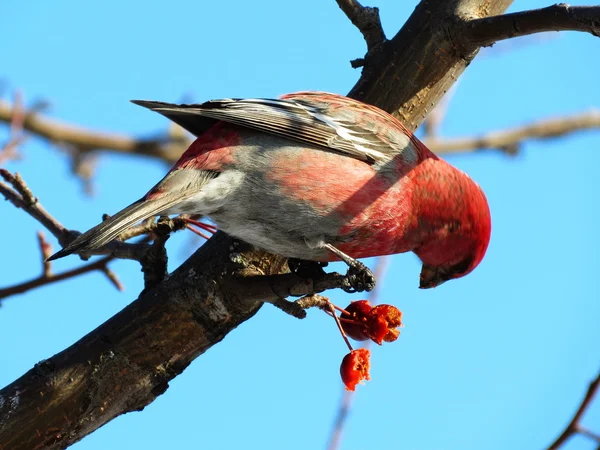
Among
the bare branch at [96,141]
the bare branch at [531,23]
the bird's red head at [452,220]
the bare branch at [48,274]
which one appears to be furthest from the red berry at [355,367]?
the bare branch at [96,141]

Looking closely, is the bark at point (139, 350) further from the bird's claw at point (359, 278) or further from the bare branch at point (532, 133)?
the bare branch at point (532, 133)

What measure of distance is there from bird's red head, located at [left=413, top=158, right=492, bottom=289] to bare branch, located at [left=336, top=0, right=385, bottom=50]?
2.24ft

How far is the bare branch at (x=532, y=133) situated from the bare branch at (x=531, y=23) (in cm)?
277

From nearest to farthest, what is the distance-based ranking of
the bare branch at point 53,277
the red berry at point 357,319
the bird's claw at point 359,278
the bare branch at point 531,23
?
the bare branch at point 531,23, the bird's claw at point 359,278, the bare branch at point 53,277, the red berry at point 357,319

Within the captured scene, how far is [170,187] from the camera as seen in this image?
3.41 meters

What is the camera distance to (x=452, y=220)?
13.2 feet

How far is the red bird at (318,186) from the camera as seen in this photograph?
3520 millimetres

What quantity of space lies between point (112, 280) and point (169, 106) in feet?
2.98

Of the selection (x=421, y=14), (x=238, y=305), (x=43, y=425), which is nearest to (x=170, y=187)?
(x=238, y=305)

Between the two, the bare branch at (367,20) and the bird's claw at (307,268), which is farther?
the bare branch at (367,20)

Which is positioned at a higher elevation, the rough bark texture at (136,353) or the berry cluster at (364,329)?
the rough bark texture at (136,353)

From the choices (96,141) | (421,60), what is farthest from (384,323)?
(96,141)

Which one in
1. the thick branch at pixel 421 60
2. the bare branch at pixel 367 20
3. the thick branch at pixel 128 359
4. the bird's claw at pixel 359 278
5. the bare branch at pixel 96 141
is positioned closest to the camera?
the thick branch at pixel 128 359

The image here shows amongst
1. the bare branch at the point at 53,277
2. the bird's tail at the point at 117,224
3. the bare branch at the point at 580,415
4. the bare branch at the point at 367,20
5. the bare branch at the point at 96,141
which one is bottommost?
the bare branch at the point at 580,415
